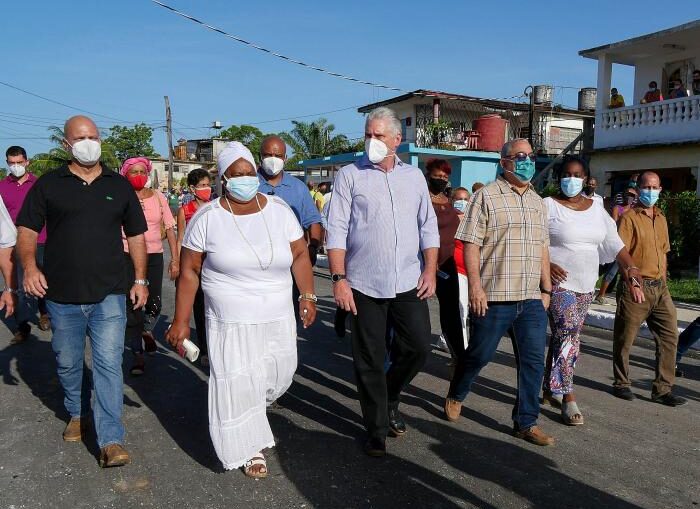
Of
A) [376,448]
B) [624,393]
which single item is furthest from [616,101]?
[376,448]

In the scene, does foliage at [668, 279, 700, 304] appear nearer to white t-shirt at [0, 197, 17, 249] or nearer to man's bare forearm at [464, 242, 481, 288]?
man's bare forearm at [464, 242, 481, 288]

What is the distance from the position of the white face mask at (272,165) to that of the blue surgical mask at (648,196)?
2.96 m

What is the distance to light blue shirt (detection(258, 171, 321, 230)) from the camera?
17.4 feet

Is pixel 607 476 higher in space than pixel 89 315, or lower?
lower

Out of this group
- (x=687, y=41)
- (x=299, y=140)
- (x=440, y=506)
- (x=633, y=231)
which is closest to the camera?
(x=440, y=506)

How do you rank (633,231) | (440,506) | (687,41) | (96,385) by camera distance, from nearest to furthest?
(440,506) → (96,385) → (633,231) → (687,41)

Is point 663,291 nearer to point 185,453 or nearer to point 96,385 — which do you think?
point 185,453

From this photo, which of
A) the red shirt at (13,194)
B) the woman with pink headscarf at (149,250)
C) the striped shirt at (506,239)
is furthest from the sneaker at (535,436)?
the red shirt at (13,194)

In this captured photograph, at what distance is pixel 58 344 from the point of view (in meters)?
3.83

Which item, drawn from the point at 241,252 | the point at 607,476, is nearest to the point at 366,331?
the point at 241,252

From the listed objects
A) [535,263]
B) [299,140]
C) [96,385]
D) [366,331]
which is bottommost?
[96,385]

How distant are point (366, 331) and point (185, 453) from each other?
134 cm

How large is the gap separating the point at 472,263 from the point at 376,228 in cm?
71

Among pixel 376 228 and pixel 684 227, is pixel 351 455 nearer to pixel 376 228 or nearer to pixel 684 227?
pixel 376 228
